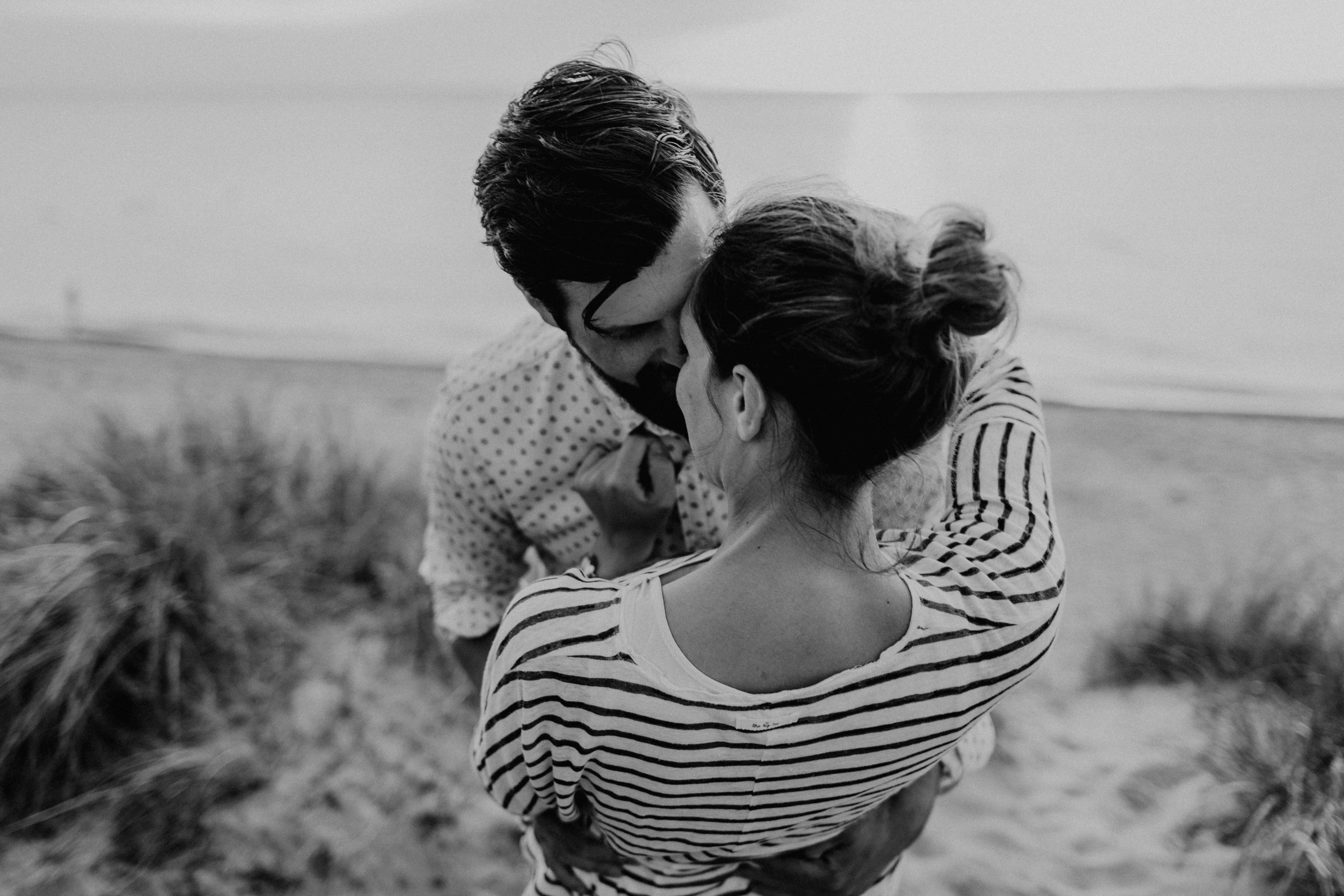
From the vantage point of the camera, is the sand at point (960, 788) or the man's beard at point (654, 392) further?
the sand at point (960, 788)

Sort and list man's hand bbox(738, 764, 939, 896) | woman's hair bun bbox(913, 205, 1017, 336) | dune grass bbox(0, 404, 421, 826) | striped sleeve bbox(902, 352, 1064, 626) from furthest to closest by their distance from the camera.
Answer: dune grass bbox(0, 404, 421, 826) → man's hand bbox(738, 764, 939, 896) → striped sleeve bbox(902, 352, 1064, 626) → woman's hair bun bbox(913, 205, 1017, 336)

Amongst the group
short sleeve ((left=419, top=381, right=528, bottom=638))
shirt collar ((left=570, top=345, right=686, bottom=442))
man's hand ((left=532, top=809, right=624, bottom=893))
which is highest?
shirt collar ((left=570, top=345, right=686, bottom=442))

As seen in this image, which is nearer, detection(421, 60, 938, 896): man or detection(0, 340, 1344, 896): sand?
detection(421, 60, 938, 896): man

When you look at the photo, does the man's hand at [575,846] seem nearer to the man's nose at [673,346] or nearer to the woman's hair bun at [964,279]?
the man's nose at [673,346]

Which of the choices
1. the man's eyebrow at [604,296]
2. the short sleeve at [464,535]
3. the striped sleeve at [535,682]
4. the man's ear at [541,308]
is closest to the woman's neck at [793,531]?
the striped sleeve at [535,682]

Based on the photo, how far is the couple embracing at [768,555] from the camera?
3.47 ft

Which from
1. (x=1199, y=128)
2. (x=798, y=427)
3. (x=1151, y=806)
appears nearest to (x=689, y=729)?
(x=798, y=427)

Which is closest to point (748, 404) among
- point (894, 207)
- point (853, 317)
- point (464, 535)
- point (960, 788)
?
point (853, 317)

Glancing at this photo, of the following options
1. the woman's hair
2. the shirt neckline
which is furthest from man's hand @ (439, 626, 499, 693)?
the woman's hair

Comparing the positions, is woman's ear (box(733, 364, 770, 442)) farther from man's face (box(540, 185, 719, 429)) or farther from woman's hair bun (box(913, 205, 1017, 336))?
man's face (box(540, 185, 719, 429))

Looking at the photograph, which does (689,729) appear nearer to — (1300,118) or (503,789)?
(503,789)

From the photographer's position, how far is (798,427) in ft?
3.62

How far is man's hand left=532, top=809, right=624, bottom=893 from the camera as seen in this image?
1476mm

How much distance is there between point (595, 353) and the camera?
1.61 metres
